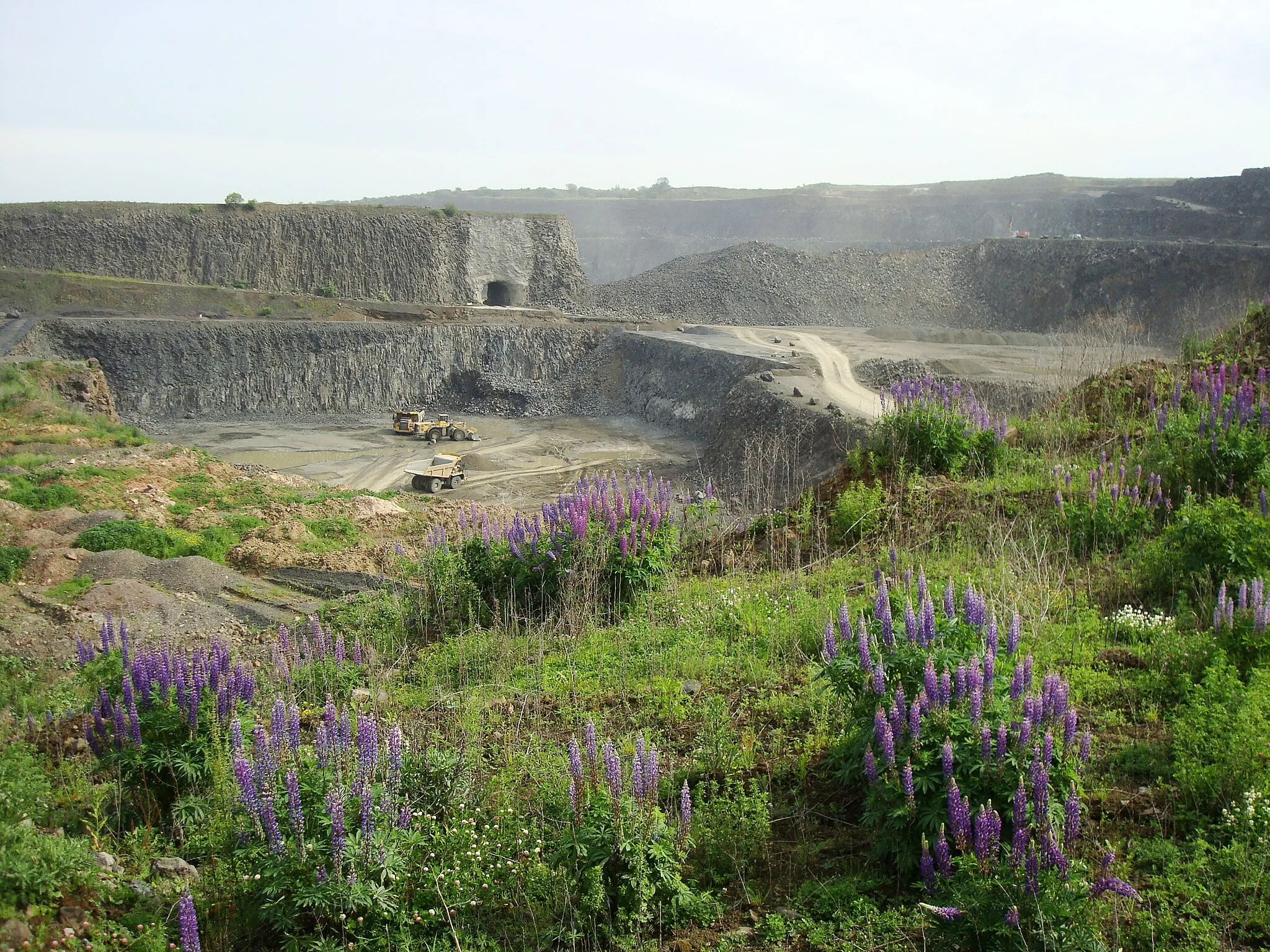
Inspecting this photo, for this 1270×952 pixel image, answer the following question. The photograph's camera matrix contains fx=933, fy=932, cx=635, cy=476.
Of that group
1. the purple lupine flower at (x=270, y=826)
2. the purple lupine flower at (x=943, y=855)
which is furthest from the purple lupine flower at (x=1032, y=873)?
the purple lupine flower at (x=270, y=826)

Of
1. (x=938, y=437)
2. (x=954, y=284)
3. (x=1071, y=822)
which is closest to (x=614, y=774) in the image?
(x=1071, y=822)

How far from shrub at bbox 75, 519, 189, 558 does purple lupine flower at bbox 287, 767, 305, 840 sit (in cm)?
1327

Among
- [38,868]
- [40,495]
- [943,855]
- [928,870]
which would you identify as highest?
[943,855]

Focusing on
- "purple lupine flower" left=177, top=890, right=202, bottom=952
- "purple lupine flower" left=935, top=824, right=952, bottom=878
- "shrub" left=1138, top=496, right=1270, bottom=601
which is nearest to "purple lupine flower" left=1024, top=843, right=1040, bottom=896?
"purple lupine flower" left=935, top=824, right=952, bottom=878

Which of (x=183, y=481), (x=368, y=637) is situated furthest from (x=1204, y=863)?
(x=183, y=481)

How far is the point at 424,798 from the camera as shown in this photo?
19.0 feet

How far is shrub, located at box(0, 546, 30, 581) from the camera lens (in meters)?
14.4

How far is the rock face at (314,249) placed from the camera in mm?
50062

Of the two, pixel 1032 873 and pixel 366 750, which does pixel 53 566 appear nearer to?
pixel 366 750

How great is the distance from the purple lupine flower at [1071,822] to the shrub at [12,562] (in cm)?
1512

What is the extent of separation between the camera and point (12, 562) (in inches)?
572

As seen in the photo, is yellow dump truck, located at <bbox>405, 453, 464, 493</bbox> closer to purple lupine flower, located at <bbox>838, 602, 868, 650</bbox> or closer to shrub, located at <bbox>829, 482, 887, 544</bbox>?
shrub, located at <bbox>829, 482, 887, 544</bbox>

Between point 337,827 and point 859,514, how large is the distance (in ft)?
27.1

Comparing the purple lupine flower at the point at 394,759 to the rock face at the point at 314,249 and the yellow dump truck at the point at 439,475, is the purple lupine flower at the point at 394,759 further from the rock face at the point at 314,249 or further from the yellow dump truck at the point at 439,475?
the rock face at the point at 314,249
